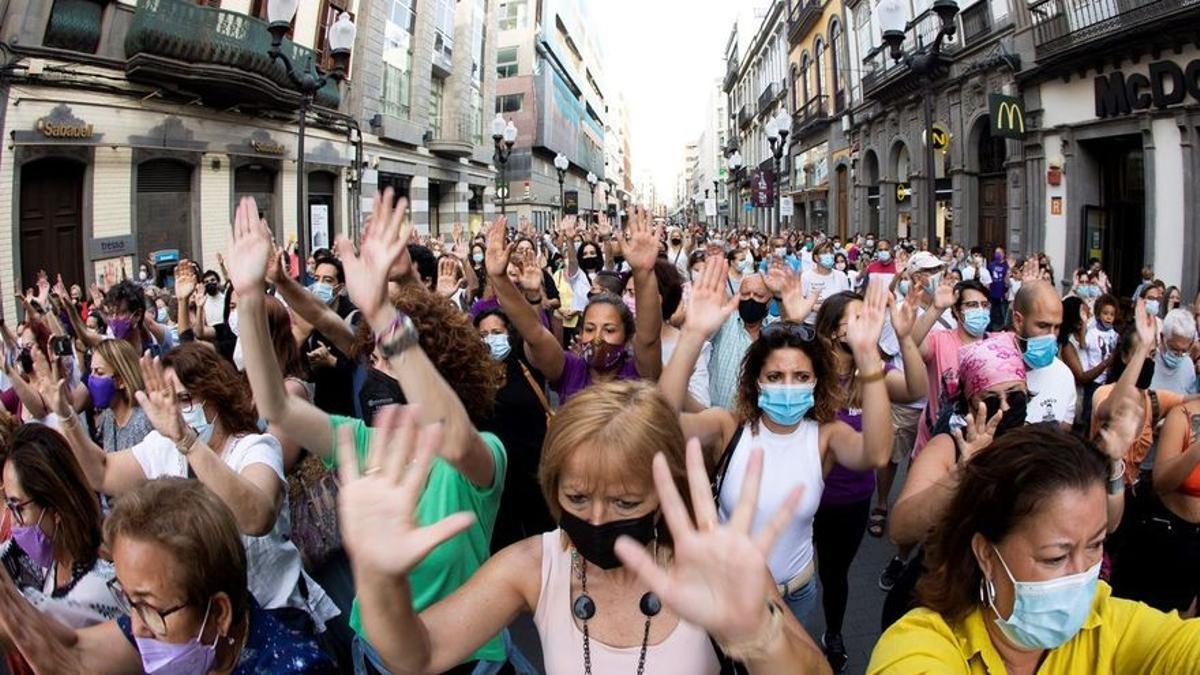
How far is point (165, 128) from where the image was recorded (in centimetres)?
1636

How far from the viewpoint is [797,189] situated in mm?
43188

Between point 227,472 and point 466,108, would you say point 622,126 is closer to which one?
point 466,108

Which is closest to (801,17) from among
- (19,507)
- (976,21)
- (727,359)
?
(976,21)

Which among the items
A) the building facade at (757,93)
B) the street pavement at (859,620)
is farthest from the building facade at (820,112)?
the street pavement at (859,620)

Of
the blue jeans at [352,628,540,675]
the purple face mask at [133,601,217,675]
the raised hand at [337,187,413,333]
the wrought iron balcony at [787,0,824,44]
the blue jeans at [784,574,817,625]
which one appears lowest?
the blue jeans at [784,574,817,625]

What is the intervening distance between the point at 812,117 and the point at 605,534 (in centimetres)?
3783

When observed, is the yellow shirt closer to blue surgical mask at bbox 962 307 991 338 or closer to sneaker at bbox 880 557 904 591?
sneaker at bbox 880 557 904 591

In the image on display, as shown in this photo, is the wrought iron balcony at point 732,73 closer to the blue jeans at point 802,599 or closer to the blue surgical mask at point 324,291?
the blue surgical mask at point 324,291

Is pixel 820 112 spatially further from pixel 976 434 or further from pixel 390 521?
pixel 390 521

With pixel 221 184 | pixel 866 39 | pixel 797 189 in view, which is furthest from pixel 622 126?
pixel 221 184

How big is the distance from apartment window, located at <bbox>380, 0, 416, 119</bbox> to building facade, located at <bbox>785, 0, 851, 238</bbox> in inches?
671

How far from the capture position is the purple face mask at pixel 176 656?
183 centimetres

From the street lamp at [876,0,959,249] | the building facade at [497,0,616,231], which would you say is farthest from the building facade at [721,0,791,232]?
the street lamp at [876,0,959,249]

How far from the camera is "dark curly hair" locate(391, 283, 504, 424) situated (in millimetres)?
2982
